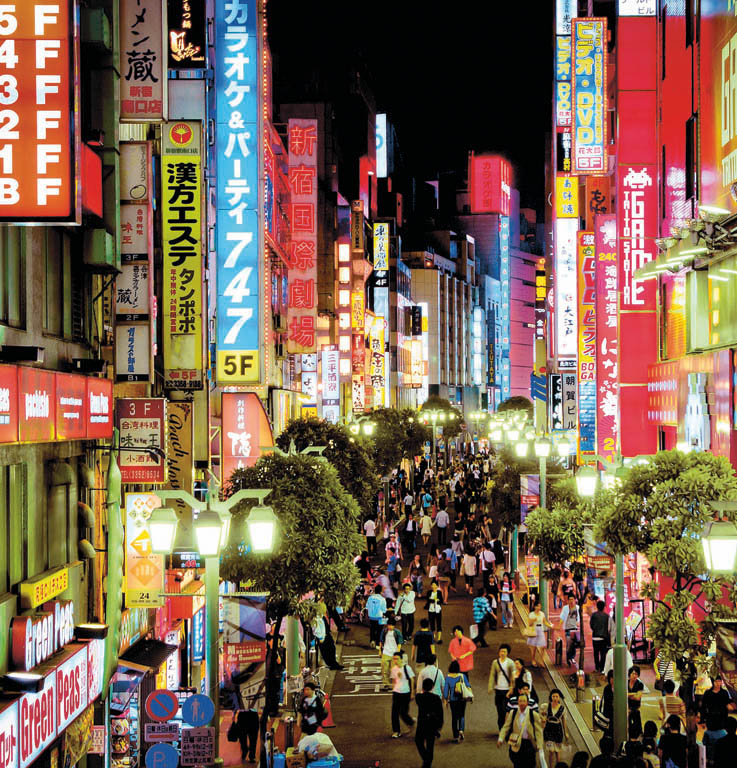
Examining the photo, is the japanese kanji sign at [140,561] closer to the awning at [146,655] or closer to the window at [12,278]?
the awning at [146,655]

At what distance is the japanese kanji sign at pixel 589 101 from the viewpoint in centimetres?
3216

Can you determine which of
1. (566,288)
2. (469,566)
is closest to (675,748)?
(469,566)

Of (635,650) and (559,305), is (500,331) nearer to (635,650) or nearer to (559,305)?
(559,305)

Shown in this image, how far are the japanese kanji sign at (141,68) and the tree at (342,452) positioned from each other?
1778 cm

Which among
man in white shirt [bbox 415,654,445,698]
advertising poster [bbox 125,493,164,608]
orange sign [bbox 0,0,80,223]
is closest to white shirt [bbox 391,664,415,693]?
man in white shirt [bbox 415,654,445,698]

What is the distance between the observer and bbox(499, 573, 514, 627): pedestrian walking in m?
28.0

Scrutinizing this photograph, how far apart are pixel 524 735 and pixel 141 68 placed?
10.7 m

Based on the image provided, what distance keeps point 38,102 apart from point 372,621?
1746 centimetres

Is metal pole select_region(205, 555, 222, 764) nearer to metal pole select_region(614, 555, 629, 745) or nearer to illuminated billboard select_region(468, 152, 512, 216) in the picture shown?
metal pole select_region(614, 555, 629, 745)

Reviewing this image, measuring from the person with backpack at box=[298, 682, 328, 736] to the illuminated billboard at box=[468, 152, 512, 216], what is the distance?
160 metres

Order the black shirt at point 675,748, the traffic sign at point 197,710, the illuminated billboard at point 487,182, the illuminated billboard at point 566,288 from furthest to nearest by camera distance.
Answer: the illuminated billboard at point 487,182, the illuminated billboard at point 566,288, the black shirt at point 675,748, the traffic sign at point 197,710

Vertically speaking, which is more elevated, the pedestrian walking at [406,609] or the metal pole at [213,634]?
the metal pole at [213,634]

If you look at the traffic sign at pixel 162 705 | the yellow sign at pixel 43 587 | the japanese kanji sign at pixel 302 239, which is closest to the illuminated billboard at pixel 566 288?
the japanese kanji sign at pixel 302 239

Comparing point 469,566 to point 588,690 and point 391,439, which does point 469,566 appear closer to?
point 588,690
